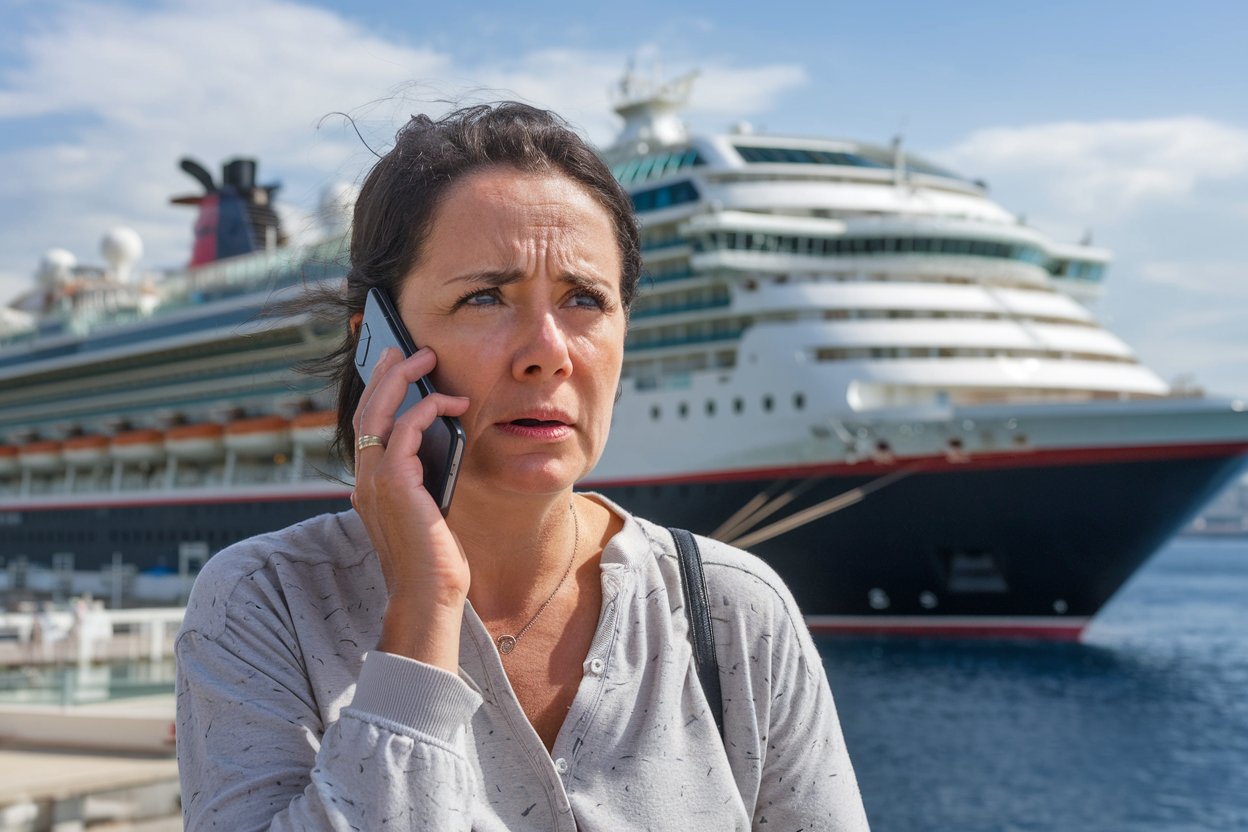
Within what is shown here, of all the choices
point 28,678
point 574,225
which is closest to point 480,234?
point 574,225

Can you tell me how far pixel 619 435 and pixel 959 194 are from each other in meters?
8.44

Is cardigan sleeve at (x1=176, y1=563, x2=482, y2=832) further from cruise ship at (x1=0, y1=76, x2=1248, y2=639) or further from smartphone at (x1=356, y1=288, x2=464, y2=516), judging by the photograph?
cruise ship at (x1=0, y1=76, x2=1248, y2=639)

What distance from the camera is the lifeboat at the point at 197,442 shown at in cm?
2894

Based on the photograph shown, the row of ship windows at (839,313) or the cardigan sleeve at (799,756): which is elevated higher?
the cardigan sleeve at (799,756)

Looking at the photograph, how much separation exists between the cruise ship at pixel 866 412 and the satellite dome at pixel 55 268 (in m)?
18.6

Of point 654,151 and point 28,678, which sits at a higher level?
point 654,151

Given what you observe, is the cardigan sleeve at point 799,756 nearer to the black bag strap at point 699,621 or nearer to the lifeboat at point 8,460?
the black bag strap at point 699,621

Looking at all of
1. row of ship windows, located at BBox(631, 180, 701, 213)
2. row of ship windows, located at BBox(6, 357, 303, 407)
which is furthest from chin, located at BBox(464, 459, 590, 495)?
row of ship windows, located at BBox(6, 357, 303, 407)

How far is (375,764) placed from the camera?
126cm

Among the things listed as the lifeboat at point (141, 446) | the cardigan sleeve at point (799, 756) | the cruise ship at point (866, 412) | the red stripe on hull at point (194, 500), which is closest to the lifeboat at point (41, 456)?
the red stripe on hull at point (194, 500)

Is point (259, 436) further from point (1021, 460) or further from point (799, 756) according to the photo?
point (799, 756)

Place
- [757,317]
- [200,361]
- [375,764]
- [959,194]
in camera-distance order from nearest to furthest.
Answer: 1. [375,764]
2. [757,317]
3. [959,194]
4. [200,361]

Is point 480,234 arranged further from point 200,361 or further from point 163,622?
point 200,361

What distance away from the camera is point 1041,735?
15.0 m
